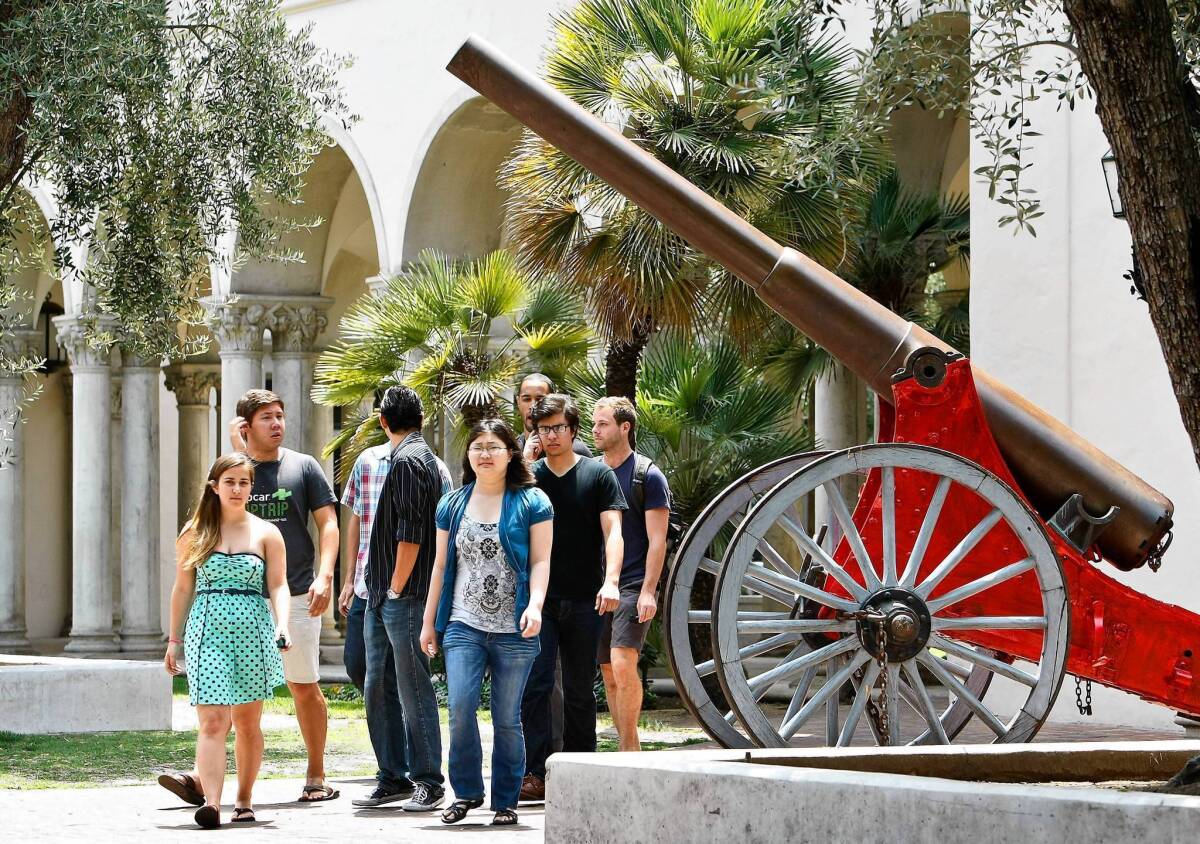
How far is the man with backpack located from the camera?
26.1ft

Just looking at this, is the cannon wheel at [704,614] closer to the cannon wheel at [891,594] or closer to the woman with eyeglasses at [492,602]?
the cannon wheel at [891,594]

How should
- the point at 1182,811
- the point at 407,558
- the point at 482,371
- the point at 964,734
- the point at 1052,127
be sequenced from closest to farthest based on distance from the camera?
the point at 1182,811, the point at 407,558, the point at 964,734, the point at 1052,127, the point at 482,371

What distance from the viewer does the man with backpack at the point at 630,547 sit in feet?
26.1

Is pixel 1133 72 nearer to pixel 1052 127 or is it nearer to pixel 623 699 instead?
pixel 623 699

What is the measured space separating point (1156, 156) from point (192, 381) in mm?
22931

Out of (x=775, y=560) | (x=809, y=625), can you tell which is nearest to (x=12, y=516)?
(x=775, y=560)

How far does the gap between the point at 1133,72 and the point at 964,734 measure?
611 cm

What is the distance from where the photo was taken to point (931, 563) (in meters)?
6.47

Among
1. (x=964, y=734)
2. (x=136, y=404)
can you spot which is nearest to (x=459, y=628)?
(x=964, y=734)

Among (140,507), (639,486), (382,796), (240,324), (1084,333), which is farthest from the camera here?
(140,507)

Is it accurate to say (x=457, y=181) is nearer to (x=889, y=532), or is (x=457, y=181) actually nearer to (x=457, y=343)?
(x=457, y=343)

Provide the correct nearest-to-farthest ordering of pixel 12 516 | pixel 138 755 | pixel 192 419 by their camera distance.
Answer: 1. pixel 138 755
2. pixel 12 516
3. pixel 192 419

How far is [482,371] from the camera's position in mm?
14586

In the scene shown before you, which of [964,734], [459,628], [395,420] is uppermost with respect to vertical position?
[395,420]
